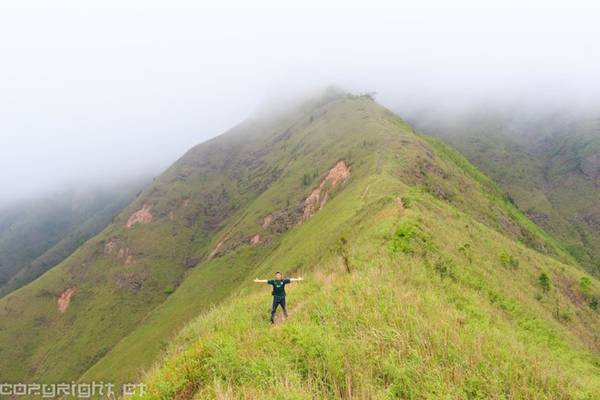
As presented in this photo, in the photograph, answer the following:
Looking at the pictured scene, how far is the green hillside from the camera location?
7.04 m

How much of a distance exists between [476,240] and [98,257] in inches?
5059

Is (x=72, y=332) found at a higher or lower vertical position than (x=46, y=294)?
lower

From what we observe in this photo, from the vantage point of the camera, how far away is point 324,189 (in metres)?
78.3

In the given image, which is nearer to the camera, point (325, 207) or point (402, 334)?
point (402, 334)

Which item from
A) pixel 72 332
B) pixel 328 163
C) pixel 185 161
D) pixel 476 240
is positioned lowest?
pixel 72 332

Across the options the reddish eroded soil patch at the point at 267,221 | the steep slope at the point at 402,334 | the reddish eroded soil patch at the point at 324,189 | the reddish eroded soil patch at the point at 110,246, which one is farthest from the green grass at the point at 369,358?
the reddish eroded soil patch at the point at 110,246

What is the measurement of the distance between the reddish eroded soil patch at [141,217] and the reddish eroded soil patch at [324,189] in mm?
79402

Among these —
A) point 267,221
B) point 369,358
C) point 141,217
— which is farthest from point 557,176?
point 369,358

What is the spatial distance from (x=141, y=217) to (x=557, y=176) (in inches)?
6302

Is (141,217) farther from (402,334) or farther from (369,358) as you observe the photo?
(369,358)

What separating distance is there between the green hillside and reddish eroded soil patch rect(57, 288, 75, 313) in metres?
0.37

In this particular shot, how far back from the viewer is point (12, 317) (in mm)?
117000

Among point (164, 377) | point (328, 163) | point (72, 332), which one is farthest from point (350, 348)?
point (72, 332)

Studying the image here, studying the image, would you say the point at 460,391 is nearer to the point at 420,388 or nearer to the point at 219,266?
the point at 420,388
